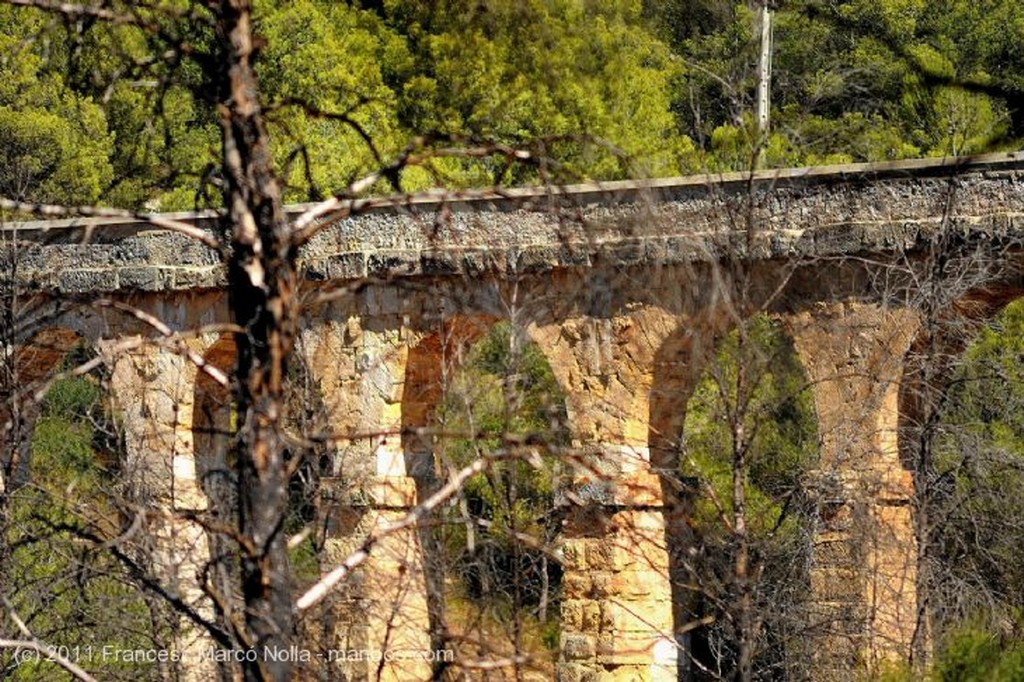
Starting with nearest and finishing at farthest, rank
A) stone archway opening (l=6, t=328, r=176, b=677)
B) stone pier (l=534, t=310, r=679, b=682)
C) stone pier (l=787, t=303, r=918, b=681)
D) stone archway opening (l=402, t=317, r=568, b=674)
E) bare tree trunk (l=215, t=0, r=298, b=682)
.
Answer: bare tree trunk (l=215, t=0, r=298, b=682)
stone archway opening (l=6, t=328, r=176, b=677)
stone archway opening (l=402, t=317, r=568, b=674)
stone pier (l=787, t=303, r=918, b=681)
stone pier (l=534, t=310, r=679, b=682)

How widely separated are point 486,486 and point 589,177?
9.91 m

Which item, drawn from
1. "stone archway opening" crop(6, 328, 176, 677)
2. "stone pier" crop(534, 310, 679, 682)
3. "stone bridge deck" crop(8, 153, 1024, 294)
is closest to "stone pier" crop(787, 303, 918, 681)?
"stone bridge deck" crop(8, 153, 1024, 294)

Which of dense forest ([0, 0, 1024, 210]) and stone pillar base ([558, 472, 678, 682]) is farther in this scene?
dense forest ([0, 0, 1024, 210])

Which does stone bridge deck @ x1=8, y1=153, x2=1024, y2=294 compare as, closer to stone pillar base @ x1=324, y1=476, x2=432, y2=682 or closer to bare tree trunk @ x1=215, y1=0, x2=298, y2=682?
stone pillar base @ x1=324, y1=476, x2=432, y2=682

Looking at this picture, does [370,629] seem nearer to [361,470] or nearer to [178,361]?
[361,470]

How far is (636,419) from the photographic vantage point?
13.4m

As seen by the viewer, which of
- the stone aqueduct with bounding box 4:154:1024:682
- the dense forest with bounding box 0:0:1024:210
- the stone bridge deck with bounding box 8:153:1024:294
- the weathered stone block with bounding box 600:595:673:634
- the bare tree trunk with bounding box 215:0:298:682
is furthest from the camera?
the dense forest with bounding box 0:0:1024:210

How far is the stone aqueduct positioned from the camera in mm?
11781

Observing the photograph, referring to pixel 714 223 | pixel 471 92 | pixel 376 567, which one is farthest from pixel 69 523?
pixel 471 92

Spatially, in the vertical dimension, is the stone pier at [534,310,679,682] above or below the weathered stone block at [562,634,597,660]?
above

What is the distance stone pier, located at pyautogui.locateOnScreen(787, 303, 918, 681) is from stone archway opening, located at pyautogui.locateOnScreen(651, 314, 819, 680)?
18cm

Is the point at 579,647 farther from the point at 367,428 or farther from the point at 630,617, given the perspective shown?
the point at 367,428

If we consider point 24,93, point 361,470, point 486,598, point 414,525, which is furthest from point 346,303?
point 414,525

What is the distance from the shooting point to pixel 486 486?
19.3 m
